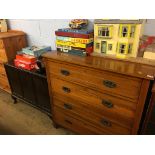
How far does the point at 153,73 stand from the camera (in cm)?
103

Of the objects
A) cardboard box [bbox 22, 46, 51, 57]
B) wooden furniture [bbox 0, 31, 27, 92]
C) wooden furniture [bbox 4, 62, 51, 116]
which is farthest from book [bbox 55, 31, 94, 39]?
wooden furniture [bbox 0, 31, 27, 92]

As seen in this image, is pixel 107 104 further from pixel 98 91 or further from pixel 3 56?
pixel 3 56

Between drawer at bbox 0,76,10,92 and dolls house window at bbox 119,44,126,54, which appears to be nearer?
dolls house window at bbox 119,44,126,54

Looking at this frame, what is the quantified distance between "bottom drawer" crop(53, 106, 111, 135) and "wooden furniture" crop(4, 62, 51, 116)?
0.22 metres

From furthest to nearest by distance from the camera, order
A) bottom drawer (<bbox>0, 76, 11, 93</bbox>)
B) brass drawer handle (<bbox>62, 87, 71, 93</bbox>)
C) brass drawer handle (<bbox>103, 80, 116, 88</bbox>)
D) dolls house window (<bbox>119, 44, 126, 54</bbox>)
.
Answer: bottom drawer (<bbox>0, 76, 11, 93</bbox>)
brass drawer handle (<bbox>62, 87, 71, 93</bbox>)
dolls house window (<bbox>119, 44, 126, 54</bbox>)
brass drawer handle (<bbox>103, 80, 116, 88</bbox>)

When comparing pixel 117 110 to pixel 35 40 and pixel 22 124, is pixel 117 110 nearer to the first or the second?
pixel 22 124

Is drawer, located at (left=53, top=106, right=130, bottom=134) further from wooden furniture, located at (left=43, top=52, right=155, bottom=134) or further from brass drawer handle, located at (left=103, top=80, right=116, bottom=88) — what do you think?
brass drawer handle, located at (left=103, top=80, right=116, bottom=88)

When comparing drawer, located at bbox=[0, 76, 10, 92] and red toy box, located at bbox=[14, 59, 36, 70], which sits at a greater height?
red toy box, located at bbox=[14, 59, 36, 70]

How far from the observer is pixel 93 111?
4.64ft

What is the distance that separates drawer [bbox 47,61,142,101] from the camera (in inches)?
43.0

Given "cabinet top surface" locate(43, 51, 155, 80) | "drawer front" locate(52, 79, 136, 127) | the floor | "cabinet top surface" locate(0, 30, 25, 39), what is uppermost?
"cabinet top surface" locate(0, 30, 25, 39)

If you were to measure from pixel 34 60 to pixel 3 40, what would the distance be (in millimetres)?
528

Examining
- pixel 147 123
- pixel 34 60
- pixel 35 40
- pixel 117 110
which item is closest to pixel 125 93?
pixel 117 110

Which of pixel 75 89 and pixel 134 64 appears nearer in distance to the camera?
pixel 134 64
